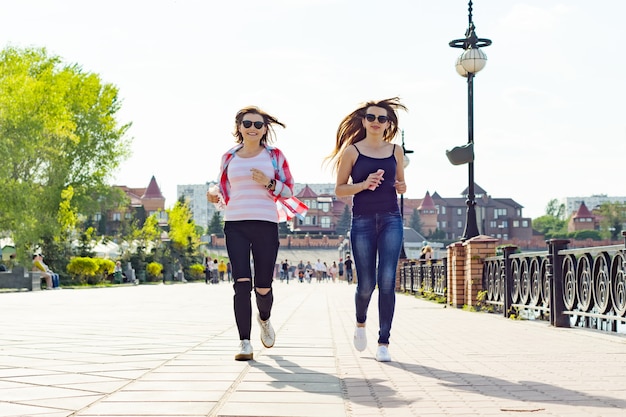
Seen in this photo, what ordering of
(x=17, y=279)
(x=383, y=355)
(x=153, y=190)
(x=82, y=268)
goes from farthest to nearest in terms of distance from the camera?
1. (x=153, y=190)
2. (x=82, y=268)
3. (x=17, y=279)
4. (x=383, y=355)

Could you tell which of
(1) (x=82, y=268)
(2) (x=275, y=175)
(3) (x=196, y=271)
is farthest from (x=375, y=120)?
(3) (x=196, y=271)

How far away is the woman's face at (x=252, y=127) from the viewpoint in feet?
21.5

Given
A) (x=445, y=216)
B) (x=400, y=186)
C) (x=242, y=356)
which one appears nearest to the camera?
(x=242, y=356)

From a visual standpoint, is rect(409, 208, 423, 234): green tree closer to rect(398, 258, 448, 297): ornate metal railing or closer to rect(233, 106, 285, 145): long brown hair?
rect(398, 258, 448, 297): ornate metal railing

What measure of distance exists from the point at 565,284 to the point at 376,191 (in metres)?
4.30

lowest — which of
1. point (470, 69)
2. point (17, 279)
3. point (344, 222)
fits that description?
point (17, 279)

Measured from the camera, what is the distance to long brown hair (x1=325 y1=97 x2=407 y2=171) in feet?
22.2

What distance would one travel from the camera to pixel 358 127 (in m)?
6.88

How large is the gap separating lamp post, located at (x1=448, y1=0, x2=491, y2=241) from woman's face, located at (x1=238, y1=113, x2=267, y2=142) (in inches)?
384

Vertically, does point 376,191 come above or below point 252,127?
below

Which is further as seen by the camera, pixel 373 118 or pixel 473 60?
pixel 473 60

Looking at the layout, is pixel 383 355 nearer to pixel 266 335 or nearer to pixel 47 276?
pixel 266 335

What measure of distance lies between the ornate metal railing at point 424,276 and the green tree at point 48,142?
1603 centimetres

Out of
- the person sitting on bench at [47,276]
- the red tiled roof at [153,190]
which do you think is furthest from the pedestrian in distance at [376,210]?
the red tiled roof at [153,190]
